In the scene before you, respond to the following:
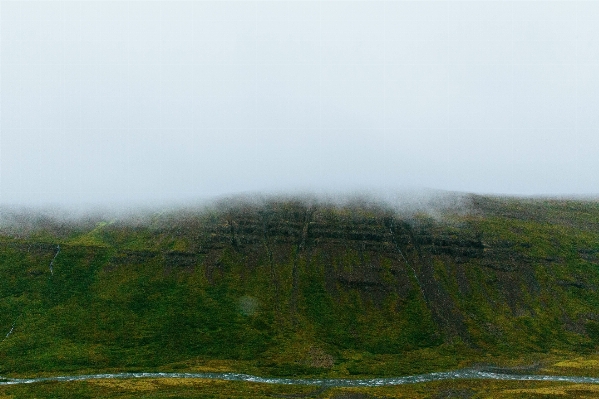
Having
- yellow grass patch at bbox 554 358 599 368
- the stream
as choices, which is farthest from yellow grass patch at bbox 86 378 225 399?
yellow grass patch at bbox 554 358 599 368

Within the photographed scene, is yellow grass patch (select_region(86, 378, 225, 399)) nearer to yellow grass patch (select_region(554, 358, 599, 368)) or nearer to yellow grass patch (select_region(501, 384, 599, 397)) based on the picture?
yellow grass patch (select_region(501, 384, 599, 397))

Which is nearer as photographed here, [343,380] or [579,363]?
[343,380]

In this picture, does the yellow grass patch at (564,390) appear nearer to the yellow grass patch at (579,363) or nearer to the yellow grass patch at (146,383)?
the yellow grass patch at (579,363)

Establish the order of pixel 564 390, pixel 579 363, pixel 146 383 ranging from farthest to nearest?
pixel 579 363, pixel 146 383, pixel 564 390

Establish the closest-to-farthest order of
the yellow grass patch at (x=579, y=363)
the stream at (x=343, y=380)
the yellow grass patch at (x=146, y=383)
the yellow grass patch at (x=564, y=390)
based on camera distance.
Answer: the yellow grass patch at (x=564, y=390) → the yellow grass patch at (x=146, y=383) → the stream at (x=343, y=380) → the yellow grass patch at (x=579, y=363)

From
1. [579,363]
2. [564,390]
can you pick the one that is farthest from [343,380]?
[579,363]

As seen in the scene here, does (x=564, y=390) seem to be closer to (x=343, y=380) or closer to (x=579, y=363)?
(x=579, y=363)

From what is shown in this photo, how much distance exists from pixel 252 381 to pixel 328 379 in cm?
2887

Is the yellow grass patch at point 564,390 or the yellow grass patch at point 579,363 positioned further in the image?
the yellow grass patch at point 579,363

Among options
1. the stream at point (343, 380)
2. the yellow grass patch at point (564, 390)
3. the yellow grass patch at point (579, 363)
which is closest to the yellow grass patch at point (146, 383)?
the stream at point (343, 380)

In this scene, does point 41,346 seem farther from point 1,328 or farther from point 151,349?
point 151,349

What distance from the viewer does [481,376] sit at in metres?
167

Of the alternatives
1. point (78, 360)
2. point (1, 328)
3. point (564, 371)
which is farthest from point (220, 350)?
point (564, 371)

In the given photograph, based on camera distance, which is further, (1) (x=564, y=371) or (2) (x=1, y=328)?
(2) (x=1, y=328)
